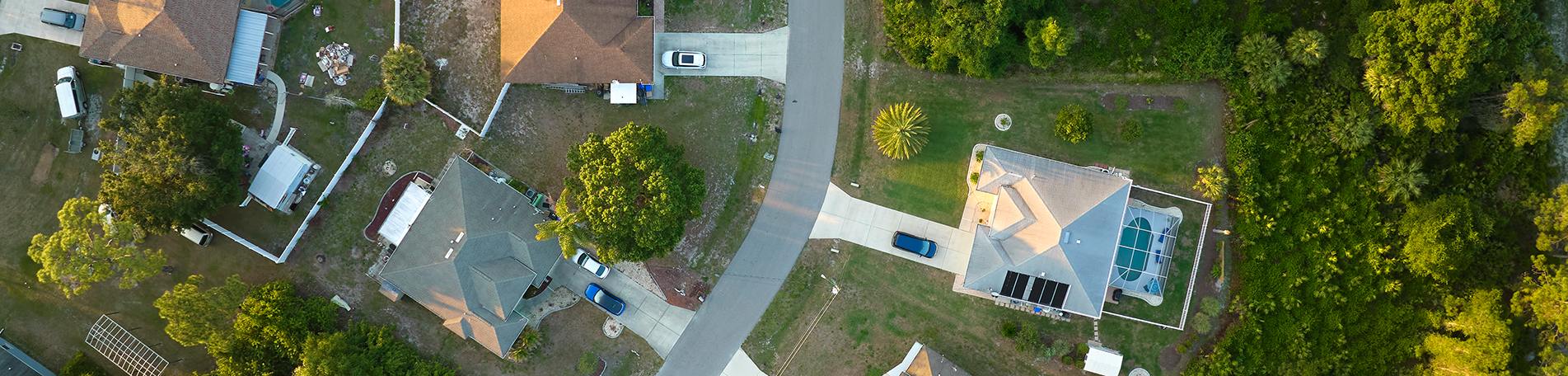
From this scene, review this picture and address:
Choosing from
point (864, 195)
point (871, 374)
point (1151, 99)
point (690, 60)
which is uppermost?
point (1151, 99)

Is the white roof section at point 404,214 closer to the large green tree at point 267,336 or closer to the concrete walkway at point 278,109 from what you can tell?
the large green tree at point 267,336

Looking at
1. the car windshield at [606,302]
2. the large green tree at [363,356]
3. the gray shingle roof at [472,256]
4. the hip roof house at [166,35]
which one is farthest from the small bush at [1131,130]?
the hip roof house at [166,35]

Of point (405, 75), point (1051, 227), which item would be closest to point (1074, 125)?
point (1051, 227)

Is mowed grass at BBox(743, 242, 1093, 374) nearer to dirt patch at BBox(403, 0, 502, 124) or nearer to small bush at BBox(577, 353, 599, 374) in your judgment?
small bush at BBox(577, 353, 599, 374)

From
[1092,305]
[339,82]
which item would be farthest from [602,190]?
[1092,305]

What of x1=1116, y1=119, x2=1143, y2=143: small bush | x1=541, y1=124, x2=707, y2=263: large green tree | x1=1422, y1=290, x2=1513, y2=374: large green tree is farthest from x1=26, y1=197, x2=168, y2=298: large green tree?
x1=1422, y1=290, x2=1513, y2=374: large green tree

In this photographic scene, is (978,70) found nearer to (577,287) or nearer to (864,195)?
(864,195)

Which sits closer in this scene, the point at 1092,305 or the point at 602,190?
the point at 602,190
